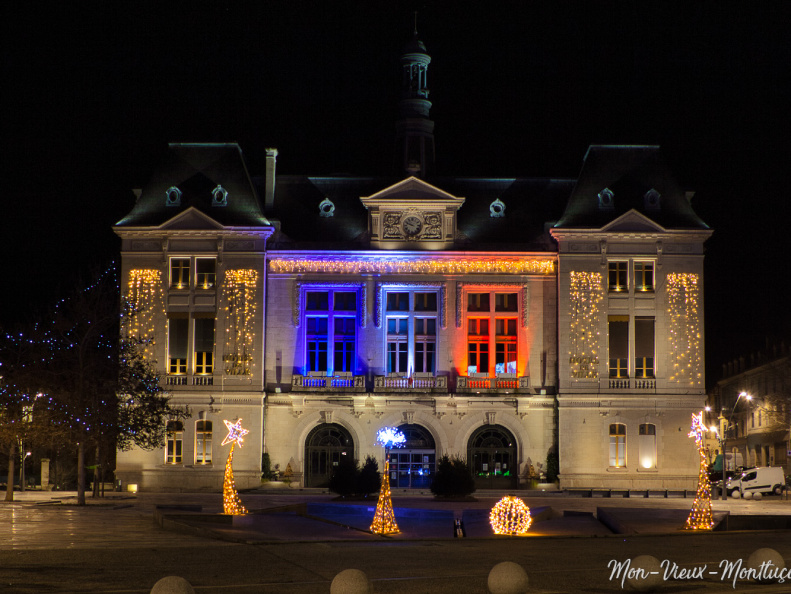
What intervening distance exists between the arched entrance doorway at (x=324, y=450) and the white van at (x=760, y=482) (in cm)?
2079

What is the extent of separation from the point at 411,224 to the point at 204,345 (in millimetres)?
12783

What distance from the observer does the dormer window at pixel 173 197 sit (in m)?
58.5

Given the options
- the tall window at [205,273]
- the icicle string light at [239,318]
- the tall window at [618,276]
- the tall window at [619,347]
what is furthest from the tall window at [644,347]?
the tall window at [205,273]

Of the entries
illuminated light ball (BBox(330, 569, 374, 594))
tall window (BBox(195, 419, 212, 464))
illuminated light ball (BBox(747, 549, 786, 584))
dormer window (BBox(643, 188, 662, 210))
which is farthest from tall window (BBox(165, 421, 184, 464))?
illuminated light ball (BBox(330, 569, 374, 594))

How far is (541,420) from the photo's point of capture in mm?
57031

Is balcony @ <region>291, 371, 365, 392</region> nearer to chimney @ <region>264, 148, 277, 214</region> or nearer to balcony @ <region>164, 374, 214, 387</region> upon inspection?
balcony @ <region>164, 374, 214, 387</region>

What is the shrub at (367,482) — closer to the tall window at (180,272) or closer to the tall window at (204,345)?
the tall window at (204,345)

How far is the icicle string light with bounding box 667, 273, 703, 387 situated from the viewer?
2226 inches

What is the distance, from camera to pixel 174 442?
5669cm

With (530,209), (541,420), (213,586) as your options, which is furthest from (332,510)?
(530,209)

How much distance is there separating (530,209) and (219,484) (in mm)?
22831

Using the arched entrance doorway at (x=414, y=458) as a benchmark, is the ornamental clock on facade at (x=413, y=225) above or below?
above

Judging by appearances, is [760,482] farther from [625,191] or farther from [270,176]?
[270,176]

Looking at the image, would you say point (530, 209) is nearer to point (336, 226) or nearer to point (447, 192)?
point (447, 192)
